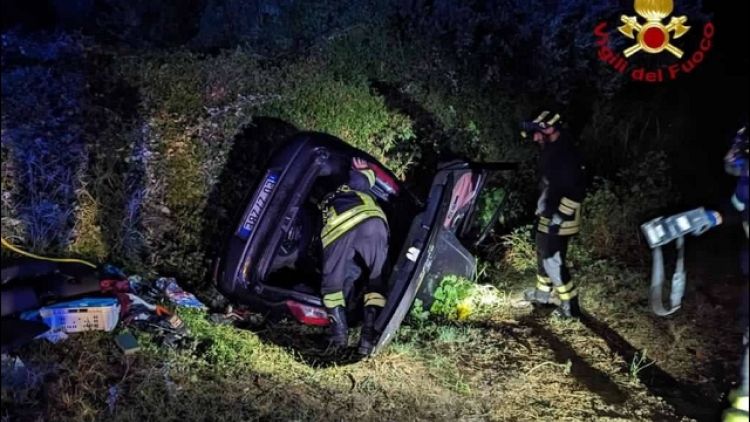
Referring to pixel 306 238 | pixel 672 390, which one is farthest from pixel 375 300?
pixel 672 390

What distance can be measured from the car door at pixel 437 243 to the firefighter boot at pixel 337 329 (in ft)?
1.00

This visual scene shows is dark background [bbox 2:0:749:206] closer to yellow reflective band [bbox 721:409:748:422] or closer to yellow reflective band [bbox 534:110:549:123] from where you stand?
yellow reflective band [bbox 534:110:549:123]

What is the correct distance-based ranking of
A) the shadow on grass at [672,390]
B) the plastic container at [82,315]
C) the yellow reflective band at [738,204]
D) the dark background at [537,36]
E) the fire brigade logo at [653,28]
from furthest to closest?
the fire brigade logo at [653,28], the dark background at [537,36], the plastic container at [82,315], the shadow on grass at [672,390], the yellow reflective band at [738,204]

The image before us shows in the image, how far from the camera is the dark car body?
515cm

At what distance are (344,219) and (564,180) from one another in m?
1.79

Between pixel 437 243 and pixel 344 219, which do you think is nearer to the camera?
pixel 344 219

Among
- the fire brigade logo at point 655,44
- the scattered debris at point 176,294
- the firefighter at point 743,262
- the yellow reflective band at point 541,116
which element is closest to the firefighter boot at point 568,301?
the yellow reflective band at point 541,116

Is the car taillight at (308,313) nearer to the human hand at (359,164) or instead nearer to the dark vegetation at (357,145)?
the dark vegetation at (357,145)

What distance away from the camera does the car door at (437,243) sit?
489cm

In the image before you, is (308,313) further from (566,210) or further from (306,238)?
(566,210)

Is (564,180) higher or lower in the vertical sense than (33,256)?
higher

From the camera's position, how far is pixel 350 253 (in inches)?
197

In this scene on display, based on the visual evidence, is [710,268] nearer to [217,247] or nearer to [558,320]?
[558,320]

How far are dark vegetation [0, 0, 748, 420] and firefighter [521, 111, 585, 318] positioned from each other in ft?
1.17
